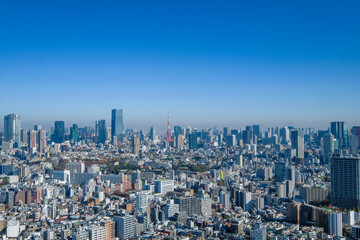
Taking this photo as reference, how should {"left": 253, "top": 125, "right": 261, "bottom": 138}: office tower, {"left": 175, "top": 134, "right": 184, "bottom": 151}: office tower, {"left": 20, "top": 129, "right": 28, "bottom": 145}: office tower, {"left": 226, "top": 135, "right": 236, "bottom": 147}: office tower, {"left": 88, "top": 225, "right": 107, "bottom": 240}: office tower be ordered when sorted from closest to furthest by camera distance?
{"left": 88, "top": 225, "right": 107, "bottom": 240}: office tower
{"left": 20, "top": 129, "right": 28, "bottom": 145}: office tower
{"left": 175, "top": 134, "right": 184, "bottom": 151}: office tower
{"left": 226, "top": 135, "right": 236, "bottom": 147}: office tower
{"left": 253, "top": 125, "right": 261, "bottom": 138}: office tower

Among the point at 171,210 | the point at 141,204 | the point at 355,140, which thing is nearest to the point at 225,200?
the point at 171,210

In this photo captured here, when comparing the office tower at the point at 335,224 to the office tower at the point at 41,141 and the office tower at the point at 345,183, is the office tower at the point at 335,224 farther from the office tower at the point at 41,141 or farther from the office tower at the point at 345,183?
the office tower at the point at 41,141

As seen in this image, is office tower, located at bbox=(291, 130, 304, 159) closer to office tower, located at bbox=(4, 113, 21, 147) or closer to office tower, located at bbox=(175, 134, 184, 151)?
office tower, located at bbox=(175, 134, 184, 151)

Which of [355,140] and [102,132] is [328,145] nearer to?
[355,140]

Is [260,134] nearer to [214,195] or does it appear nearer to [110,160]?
[110,160]

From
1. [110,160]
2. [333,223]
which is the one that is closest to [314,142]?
[110,160]

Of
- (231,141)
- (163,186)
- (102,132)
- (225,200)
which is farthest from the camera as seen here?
(102,132)

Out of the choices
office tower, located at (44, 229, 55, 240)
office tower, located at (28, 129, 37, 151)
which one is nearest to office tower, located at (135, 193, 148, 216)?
office tower, located at (44, 229, 55, 240)
